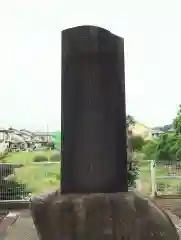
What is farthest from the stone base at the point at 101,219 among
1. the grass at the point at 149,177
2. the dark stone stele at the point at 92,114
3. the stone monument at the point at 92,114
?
the grass at the point at 149,177

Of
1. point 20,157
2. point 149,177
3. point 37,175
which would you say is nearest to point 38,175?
point 37,175

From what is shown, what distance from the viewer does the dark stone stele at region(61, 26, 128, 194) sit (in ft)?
12.1

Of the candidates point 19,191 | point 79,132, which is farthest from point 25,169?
point 79,132

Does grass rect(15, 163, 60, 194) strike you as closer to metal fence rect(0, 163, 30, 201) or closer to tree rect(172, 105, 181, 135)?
metal fence rect(0, 163, 30, 201)

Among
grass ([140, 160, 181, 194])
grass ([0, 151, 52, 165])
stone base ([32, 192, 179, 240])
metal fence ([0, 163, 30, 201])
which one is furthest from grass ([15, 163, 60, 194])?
stone base ([32, 192, 179, 240])

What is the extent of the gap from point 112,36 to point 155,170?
322 inches

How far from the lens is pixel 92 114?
373 cm

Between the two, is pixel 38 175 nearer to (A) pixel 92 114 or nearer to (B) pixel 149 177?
(B) pixel 149 177

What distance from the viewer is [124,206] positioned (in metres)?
3.27

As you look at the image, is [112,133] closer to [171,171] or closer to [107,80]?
[107,80]

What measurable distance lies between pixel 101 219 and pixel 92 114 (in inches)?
37.0

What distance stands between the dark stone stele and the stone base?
1.12 feet

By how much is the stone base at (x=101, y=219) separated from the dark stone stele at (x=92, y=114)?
34 centimetres

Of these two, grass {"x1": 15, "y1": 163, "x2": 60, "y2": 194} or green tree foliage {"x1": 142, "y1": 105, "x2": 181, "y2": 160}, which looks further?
green tree foliage {"x1": 142, "y1": 105, "x2": 181, "y2": 160}
